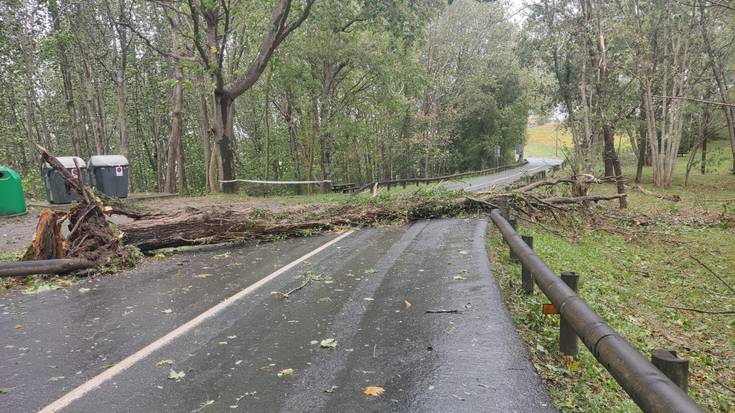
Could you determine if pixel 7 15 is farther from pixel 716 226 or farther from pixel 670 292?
pixel 716 226

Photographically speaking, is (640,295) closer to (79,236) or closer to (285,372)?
(285,372)

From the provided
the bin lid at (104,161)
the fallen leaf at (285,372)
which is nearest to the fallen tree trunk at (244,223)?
the fallen leaf at (285,372)

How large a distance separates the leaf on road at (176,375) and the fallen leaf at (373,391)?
160 cm

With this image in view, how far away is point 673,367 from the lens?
8.63 ft

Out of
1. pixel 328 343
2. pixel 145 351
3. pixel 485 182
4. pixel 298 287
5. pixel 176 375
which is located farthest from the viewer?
pixel 485 182

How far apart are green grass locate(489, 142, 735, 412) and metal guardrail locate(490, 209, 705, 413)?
1.80 ft

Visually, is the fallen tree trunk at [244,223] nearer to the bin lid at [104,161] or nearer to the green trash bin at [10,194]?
the green trash bin at [10,194]

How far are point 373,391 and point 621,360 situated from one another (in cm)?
179

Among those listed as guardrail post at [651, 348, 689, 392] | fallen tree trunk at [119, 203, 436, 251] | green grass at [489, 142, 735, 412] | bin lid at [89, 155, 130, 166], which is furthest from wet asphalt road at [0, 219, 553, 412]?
bin lid at [89, 155, 130, 166]

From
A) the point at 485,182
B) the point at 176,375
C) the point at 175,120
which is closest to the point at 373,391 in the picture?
the point at 176,375

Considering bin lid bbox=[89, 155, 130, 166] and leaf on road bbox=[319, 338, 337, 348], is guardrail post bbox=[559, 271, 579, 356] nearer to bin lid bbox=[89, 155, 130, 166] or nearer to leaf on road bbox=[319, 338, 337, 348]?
leaf on road bbox=[319, 338, 337, 348]

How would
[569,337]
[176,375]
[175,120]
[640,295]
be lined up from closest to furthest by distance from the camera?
[176,375] < [569,337] < [640,295] < [175,120]

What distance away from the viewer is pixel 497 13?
122 feet

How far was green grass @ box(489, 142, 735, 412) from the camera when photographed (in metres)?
4.13
